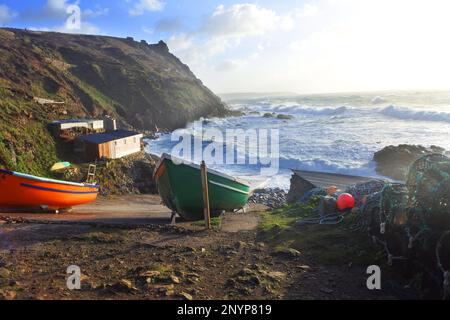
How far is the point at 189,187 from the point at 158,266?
518 cm

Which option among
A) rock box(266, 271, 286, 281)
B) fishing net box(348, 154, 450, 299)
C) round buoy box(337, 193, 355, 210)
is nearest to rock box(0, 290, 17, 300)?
rock box(266, 271, 286, 281)

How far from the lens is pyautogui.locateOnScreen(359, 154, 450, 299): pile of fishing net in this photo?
5973 mm

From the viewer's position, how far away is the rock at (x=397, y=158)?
2790 centimetres

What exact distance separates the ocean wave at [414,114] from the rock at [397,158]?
25835 millimetres

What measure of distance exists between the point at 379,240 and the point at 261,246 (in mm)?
2737

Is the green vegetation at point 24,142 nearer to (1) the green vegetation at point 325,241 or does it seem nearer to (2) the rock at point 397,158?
(1) the green vegetation at point 325,241

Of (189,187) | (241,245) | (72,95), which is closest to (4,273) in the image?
(241,245)

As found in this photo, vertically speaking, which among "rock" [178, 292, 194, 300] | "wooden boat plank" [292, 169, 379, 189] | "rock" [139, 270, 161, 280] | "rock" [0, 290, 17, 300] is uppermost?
"rock" [0, 290, 17, 300]

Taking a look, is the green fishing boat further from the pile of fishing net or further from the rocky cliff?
the rocky cliff

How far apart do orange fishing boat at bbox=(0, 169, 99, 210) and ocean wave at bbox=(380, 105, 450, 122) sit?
174 ft

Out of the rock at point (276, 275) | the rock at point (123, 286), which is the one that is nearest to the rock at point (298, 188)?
the rock at point (276, 275)

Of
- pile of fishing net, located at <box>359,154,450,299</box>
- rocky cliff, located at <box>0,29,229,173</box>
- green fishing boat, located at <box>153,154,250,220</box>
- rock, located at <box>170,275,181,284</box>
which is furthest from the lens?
rocky cliff, located at <box>0,29,229,173</box>
